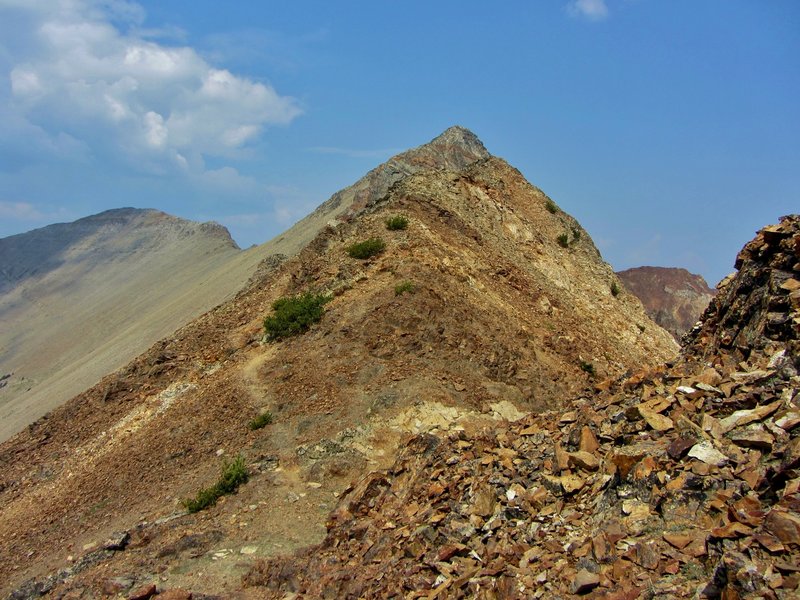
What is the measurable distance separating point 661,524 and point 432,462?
18.1ft

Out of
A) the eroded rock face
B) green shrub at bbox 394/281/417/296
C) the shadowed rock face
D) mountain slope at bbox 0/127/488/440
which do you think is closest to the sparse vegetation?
green shrub at bbox 394/281/417/296

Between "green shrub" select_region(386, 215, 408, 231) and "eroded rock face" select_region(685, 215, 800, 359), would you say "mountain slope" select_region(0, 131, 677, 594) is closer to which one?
"green shrub" select_region(386, 215, 408, 231)

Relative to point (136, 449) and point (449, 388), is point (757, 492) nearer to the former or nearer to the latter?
point (449, 388)

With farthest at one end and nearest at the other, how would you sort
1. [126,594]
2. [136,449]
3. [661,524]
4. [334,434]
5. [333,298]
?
[333,298]
[136,449]
[334,434]
[126,594]
[661,524]

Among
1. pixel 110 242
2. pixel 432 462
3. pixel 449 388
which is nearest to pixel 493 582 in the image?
pixel 432 462

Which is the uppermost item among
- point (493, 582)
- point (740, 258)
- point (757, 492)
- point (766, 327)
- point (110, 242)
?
point (110, 242)

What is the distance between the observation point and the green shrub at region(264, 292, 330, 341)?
21.2 metres

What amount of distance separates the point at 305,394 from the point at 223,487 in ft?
13.3

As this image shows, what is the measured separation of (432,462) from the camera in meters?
12.3

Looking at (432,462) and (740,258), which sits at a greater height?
(740,258)

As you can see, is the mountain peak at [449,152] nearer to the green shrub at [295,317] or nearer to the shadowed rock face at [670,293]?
the shadowed rock face at [670,293]

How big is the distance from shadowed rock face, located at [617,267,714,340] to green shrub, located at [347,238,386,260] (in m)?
54.3

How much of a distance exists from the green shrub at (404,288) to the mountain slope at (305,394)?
0.17 meters

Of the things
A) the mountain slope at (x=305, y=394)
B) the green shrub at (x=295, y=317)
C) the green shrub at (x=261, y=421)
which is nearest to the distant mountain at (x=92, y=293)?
the mountain slope at (x=305, y=394)
